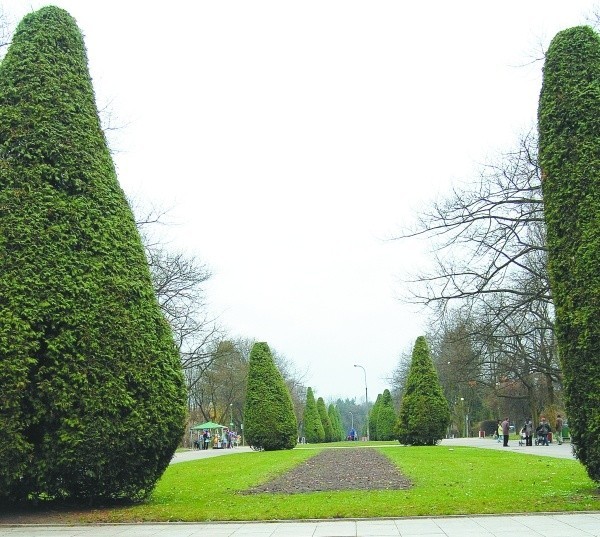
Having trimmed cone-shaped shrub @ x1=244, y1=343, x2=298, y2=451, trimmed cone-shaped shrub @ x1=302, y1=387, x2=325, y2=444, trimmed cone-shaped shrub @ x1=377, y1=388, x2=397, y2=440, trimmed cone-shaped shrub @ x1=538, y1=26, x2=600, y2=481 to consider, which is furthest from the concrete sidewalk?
trimmed cone-shaped shrub @ x1=302, y1=387, x2=325, y2=444

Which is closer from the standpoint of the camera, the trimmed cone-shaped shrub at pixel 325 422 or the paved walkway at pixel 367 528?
the paved walkway at pixel 367 528

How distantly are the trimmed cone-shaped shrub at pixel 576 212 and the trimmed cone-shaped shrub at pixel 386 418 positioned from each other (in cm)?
4940

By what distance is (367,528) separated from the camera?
9.20m

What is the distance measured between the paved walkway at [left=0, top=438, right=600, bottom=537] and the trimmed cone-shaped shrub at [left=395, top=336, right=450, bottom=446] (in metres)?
25.2

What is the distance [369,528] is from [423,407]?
26004mm

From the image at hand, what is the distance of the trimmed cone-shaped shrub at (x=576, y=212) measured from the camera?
38.1 ft

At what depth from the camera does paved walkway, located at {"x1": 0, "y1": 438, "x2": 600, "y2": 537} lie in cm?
857

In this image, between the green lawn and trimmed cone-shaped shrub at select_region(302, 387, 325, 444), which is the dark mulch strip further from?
trimmed cone-shaped shrub at select_region(302, 387, 325, 444)

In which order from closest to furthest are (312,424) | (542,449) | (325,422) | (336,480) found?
(336,480) < (542,449) < (312,424) < (325,422)

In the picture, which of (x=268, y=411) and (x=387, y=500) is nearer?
(x=387, y=500)

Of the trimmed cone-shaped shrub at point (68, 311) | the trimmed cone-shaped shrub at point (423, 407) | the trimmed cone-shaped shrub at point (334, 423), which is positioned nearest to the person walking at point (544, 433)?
the trimmed cone-shaped shrub at point (423, 407)

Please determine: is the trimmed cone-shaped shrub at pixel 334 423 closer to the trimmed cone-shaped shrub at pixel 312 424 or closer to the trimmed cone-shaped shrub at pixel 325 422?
the trimmed cone-shaped shrub at pixel 325 422

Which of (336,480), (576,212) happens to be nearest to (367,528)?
(576,212)

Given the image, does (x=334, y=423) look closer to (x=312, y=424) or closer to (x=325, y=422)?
(x=325, y=422)
